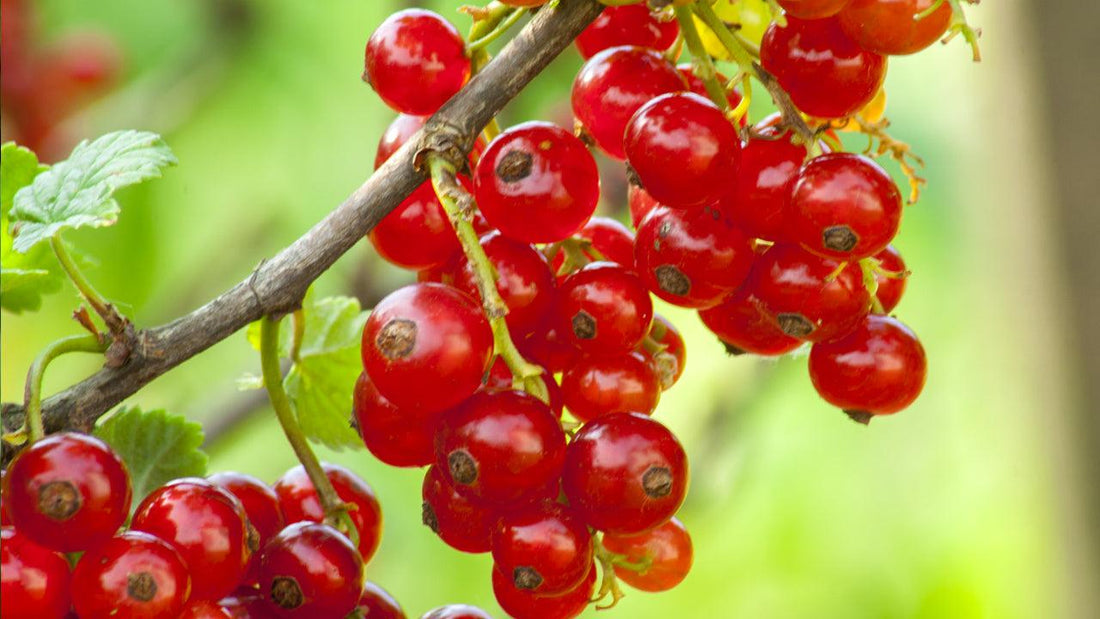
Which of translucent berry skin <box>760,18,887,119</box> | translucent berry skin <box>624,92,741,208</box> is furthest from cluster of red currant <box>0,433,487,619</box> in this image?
translucent berry skin <box>760,18,887,119</box>

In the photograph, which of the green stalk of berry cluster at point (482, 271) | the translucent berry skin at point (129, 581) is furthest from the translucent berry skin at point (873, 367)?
the translucent berry skin at point (129, 581)

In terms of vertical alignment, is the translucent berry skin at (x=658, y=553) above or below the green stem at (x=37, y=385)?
below

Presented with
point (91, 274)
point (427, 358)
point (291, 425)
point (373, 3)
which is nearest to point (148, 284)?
point (91, 274)

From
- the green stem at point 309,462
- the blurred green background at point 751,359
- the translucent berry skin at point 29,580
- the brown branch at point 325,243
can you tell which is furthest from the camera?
the blurred green background at point 751,359

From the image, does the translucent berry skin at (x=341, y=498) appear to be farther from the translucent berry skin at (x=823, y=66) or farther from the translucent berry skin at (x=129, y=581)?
the translucent berry skin at (x=823, y=66)

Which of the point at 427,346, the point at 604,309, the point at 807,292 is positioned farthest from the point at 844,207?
the point at 427,346

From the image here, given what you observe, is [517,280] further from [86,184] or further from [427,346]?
[86,184]
